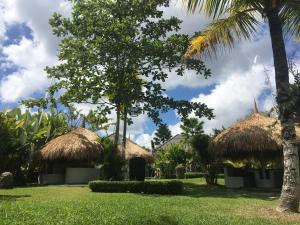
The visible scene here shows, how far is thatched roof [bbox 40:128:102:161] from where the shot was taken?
73.5 ft

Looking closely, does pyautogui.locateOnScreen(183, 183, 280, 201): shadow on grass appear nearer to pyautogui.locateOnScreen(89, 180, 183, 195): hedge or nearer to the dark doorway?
pyautogui.locateOnScreen(89, 180, 183, 195): hedge

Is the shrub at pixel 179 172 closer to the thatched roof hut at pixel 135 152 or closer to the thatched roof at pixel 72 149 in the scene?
the thatched roof hut at pixel 135 152

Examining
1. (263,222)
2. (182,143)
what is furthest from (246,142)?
(182,143)

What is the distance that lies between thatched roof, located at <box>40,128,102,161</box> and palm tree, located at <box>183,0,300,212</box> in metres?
11.6

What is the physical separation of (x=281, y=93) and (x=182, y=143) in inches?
988

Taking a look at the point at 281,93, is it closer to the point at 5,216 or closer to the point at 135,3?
the point at 5,216

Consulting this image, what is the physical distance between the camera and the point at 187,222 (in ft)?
28.0

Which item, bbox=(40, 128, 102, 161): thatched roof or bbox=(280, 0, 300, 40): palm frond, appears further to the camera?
bbox=(40, 128, 102, 161): thatched roof

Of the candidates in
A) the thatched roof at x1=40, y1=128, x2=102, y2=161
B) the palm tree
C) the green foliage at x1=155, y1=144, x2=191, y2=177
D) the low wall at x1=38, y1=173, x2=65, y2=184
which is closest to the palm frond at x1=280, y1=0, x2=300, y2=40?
the palm tree

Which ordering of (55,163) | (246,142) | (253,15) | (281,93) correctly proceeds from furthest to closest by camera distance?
(55,163)
(246,142)
(253,15)
(281,93)

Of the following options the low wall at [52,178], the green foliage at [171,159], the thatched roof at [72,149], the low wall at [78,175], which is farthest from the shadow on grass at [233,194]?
the green foliage at [171,159]

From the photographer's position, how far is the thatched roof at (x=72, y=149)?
22406 millimetres

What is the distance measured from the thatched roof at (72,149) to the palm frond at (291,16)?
13.9 meters

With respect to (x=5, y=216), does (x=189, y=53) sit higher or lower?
higher
